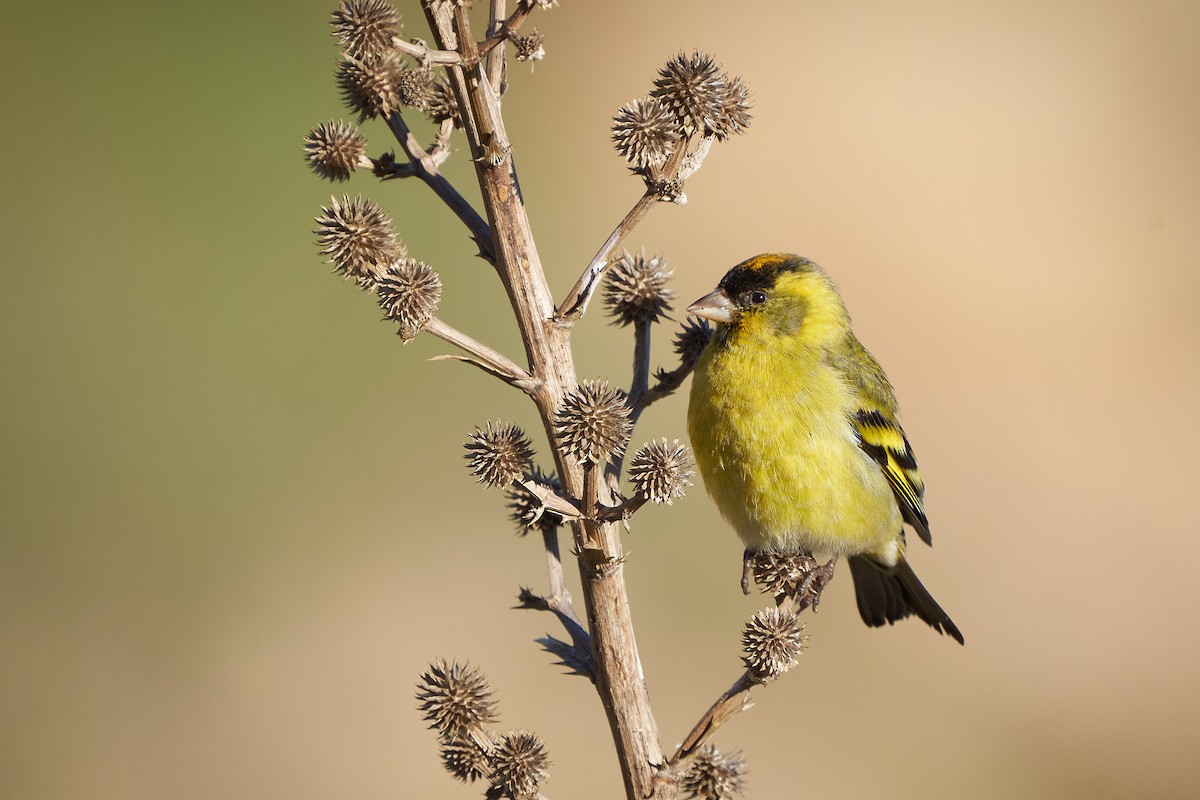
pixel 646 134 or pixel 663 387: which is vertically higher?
pixel 646 134

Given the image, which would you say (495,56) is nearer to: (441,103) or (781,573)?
(441,103)

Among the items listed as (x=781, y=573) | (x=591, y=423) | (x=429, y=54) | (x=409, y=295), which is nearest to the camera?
(x=429, y=54)

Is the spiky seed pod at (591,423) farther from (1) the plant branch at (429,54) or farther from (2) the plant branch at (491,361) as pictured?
(1) the plant branch at (429,54)

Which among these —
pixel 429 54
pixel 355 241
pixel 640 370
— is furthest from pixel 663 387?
pixel 429 54

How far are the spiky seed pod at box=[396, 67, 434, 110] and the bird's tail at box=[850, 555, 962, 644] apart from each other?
344 centimetres

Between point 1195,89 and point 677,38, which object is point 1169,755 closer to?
point 1195,89

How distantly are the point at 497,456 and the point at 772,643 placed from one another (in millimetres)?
913

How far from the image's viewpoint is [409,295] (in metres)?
2.83

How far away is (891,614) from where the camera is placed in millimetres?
5621

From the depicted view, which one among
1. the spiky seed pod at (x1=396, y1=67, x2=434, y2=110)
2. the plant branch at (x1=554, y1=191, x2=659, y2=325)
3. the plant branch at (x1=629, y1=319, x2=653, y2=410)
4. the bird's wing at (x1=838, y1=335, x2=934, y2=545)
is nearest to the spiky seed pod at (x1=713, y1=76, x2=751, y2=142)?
the plant branch at (x1=554, y1=191, x2=659, y2=325)

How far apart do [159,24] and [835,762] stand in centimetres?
1021

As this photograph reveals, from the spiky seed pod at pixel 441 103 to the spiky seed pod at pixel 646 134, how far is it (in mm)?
506

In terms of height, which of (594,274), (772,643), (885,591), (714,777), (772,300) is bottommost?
(714,777)

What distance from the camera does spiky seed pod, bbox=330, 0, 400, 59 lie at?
3.02 m
